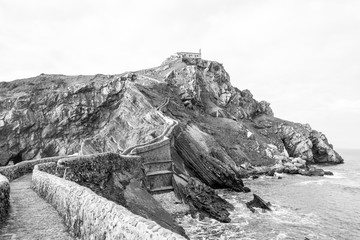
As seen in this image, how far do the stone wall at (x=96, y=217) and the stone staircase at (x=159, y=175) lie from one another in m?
19.4

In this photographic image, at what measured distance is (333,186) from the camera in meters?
53.4

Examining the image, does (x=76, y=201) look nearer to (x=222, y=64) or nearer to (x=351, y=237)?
(x=351, y=237)

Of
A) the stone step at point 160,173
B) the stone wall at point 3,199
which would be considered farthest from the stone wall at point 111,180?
the stone step at point 160,173

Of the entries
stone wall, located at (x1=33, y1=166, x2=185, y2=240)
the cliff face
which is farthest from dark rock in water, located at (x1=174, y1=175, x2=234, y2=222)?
stone wall, located at (x1=33, y1=166, x2=185, y2=240)

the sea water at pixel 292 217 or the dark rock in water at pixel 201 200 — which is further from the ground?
the dark rock in water at pixel 201 200

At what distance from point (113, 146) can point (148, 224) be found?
53076mm

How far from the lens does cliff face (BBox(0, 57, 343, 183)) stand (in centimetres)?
5309

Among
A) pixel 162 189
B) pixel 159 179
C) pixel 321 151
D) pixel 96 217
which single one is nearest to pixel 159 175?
pixel 159 179

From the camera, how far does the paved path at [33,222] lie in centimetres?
922

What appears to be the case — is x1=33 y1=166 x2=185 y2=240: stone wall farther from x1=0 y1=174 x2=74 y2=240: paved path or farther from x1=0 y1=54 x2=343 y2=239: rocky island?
x1=0 y1=54 x2=343 y2=239: rocky island

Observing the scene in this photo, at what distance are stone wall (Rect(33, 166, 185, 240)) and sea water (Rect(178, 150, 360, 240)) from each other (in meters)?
15.8

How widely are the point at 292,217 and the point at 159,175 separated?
16.3 m

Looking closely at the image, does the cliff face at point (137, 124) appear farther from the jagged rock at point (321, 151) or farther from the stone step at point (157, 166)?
the jagged rock at point (321, 151)

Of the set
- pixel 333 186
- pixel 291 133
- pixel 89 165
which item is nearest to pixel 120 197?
pixel 89 165
